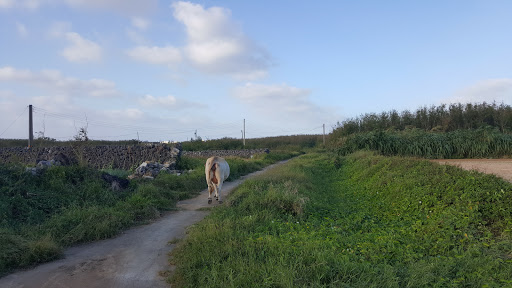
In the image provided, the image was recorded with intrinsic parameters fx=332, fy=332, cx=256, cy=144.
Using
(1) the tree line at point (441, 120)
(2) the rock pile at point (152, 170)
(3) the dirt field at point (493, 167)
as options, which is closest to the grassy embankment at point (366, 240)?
(3) the dirt field at point (493, 167)

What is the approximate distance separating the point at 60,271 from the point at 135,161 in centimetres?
1320

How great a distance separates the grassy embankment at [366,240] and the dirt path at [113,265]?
1.39 feet

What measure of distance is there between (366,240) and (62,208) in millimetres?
5905

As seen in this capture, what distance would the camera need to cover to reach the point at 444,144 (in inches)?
685

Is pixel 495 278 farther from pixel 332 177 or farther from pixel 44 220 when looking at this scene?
pixel 332 177

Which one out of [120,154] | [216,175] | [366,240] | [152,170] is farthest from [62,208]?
[120,154]

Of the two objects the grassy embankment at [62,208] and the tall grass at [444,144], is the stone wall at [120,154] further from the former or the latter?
the tall grass at [444,144]

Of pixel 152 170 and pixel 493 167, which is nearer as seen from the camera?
pixel 493 167

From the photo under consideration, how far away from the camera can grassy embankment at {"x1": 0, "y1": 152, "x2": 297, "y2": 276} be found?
16.2ft

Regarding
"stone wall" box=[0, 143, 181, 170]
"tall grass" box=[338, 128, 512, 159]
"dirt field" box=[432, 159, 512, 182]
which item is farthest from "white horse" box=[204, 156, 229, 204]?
"tall grass" box=[338, 128, 512, 159]

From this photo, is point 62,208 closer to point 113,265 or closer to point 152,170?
point 113,265

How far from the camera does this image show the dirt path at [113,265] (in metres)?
4.10

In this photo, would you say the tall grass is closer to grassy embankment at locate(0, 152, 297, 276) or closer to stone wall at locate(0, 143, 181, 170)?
stone wall at locate(0, 143, 181, 170)

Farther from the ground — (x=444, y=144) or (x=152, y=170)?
(x=444, y=144)
